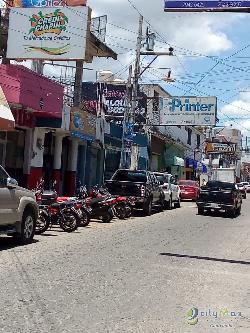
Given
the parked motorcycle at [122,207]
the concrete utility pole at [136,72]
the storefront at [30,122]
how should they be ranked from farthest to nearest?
the concrete utility pole at [136,72]
the storefront at [30,122]
the parked motorcycle at [122,207]

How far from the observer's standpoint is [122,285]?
329 inches

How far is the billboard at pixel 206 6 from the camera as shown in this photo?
39.9 ft

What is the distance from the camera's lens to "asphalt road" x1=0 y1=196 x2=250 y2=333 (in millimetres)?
6312

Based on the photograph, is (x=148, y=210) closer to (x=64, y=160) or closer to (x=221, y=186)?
(x=221, y=186)

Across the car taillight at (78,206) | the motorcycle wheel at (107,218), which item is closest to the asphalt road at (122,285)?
the car taillight at (78,206)

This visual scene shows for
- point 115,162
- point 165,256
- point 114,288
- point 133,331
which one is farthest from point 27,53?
point 133,331

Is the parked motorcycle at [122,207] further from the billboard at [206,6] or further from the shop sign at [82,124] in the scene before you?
the billboard at [206,6]

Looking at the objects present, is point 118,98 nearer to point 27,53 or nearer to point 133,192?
point 27,53

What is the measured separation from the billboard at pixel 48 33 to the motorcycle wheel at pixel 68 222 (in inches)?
488

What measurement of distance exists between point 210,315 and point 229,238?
9819mm

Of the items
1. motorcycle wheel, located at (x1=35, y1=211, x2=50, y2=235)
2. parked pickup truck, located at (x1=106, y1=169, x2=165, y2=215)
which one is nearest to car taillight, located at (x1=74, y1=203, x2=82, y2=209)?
motorcycle wheel, located at (x1=35, y1=211, x2=50, y2=235)

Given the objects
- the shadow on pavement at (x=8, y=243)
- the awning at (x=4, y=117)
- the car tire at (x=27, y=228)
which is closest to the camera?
the shadow on pavement at (x=8, y=243)

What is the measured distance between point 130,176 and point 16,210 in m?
12.0

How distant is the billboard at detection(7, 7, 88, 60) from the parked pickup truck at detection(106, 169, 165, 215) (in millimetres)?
6553
